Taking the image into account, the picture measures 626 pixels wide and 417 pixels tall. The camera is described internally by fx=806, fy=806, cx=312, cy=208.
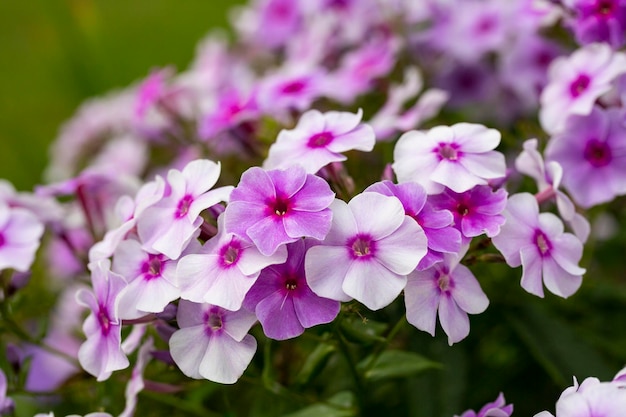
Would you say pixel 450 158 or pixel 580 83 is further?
pixel 580 83

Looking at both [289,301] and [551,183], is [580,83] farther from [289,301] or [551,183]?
[289,301]

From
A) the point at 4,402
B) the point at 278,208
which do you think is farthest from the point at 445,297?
the point at 4,402

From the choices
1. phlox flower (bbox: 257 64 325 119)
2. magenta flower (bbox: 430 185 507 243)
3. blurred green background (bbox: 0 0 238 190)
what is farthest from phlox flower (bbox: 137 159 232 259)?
blurred green background (bbox: 0 0 238 190)

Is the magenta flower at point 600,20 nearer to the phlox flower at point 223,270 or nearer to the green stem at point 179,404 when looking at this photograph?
the phlox flower at point 223,270

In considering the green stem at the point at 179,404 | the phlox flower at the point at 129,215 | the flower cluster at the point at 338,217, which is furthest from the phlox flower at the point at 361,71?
the green stem at the point at 179,404

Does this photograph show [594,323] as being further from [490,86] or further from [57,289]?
[57,289]

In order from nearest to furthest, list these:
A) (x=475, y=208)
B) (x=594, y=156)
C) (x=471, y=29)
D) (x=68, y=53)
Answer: (x=475, y=208)
(x=594, y=156)
(x=471, y=29)
(x=68, y=53)
